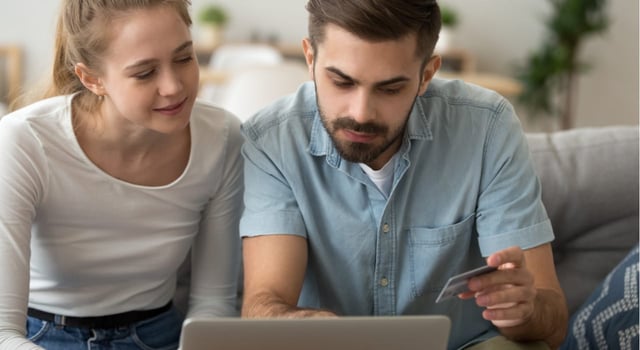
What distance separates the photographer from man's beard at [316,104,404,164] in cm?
151

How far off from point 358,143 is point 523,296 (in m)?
0.37

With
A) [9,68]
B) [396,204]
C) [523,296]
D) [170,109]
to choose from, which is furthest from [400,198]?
[9,68]

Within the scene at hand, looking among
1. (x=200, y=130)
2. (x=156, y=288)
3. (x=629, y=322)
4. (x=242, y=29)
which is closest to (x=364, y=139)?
(x=200, y=130)

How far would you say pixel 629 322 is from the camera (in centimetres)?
177

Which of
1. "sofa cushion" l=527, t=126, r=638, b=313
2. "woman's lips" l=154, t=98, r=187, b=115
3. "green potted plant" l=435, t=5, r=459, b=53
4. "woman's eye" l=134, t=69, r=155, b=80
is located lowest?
"green potted plant" l=435, t=5, r=459, b=53

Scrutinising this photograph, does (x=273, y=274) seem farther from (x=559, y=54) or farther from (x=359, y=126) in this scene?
(x=559, y=54)

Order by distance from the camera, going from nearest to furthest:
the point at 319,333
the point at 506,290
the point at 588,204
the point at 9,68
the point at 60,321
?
the point at 319,333, the point at 506,290, the point at 60,321, the point at 588,204, the point at 9,68

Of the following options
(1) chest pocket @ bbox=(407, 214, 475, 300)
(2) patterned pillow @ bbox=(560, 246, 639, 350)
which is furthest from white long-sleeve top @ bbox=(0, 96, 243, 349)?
(2) patterned pillow @ bbox=(560, 246, 639, 350)

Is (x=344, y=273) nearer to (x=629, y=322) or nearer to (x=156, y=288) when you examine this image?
(x=156, y=288)

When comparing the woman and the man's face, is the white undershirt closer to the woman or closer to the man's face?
the man's face

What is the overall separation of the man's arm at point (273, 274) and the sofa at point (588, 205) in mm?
695

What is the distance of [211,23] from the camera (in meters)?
5.96

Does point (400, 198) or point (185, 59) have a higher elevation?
point (185, 59)

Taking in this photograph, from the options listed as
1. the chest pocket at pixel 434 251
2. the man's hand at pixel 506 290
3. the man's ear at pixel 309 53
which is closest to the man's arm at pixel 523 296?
the man's hand at pixel 506 290
